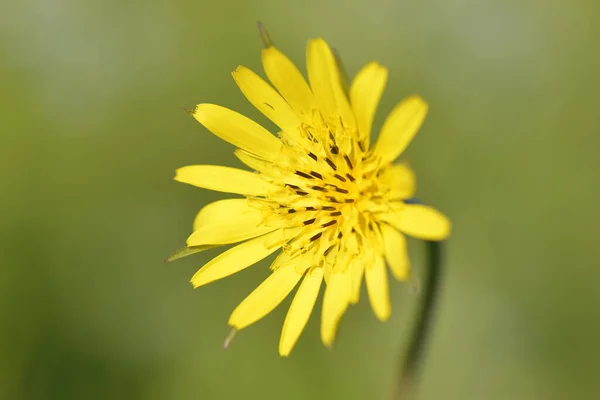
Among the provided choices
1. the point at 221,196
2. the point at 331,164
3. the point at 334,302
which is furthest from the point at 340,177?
the point at 221,196

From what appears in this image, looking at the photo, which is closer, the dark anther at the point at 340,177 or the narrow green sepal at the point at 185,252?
the narrow green sepal at the point at 185,252

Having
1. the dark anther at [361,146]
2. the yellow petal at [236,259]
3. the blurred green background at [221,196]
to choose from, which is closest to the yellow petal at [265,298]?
the yellow petal at [236,259]

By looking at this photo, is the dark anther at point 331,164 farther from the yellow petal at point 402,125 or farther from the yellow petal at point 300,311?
the yellow petal at point 300,311

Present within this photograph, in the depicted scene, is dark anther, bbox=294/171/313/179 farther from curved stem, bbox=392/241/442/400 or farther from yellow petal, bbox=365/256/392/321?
curved stem, bbox=392/241/442/400

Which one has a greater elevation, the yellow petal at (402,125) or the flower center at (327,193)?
the yellow petal at (402,125)

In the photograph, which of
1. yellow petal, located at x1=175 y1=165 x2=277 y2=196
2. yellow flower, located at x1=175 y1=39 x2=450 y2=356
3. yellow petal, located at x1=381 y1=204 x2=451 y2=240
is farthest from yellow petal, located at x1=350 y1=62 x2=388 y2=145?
A: yellow petal, located at x1=175 y1=165 x2=277 y2=196

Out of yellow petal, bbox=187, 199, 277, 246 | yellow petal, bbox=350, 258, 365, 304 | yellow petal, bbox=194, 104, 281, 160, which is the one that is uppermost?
yellow petal, bbox=194, 104, 281, 160
